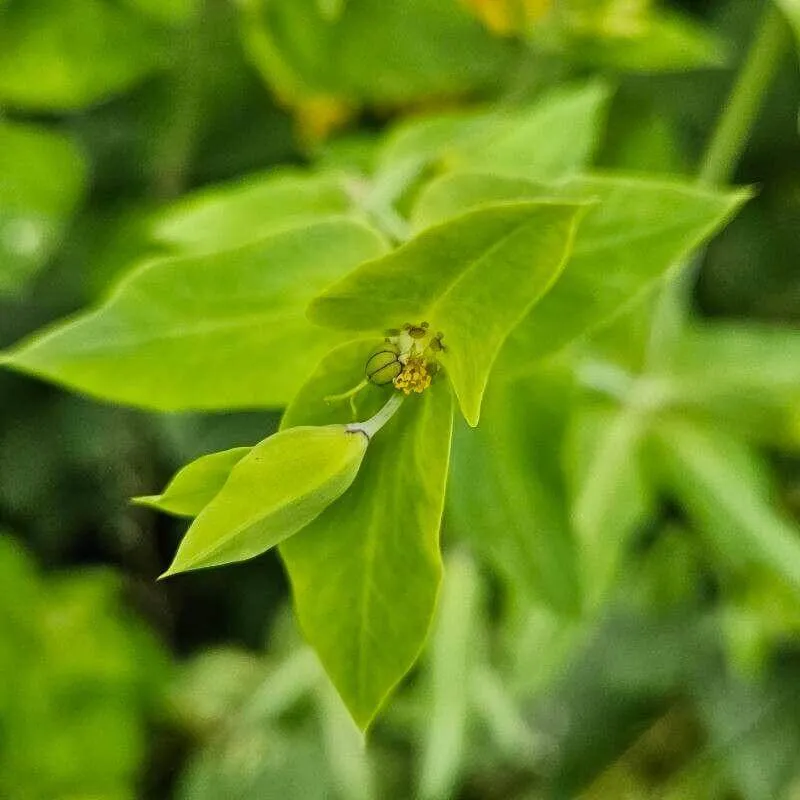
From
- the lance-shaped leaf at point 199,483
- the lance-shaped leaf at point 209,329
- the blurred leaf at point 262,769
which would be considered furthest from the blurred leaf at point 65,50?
the blurred leaf at point 262,769

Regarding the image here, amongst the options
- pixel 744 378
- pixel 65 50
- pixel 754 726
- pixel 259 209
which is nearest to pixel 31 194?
pixel 65 50

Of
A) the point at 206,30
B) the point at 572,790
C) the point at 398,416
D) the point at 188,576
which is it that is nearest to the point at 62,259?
the point at 206,30

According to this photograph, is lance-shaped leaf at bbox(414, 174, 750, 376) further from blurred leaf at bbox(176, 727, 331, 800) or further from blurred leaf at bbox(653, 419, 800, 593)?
blurred leaf at bbox(176, 727, 331, 800)

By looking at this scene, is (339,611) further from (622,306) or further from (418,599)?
(622,306)

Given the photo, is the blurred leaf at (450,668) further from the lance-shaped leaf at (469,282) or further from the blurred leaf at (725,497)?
the lance-shaped leaf at (469,282)

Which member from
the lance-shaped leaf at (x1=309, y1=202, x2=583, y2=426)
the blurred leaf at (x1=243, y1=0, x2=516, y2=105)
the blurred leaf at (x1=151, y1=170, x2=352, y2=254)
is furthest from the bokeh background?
the lance-shaped leaf at (x1=309, y1=202, x2=583, y2=426)

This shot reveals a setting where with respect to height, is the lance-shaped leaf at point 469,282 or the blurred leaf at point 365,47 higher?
the blurred leaf at point 365,47
